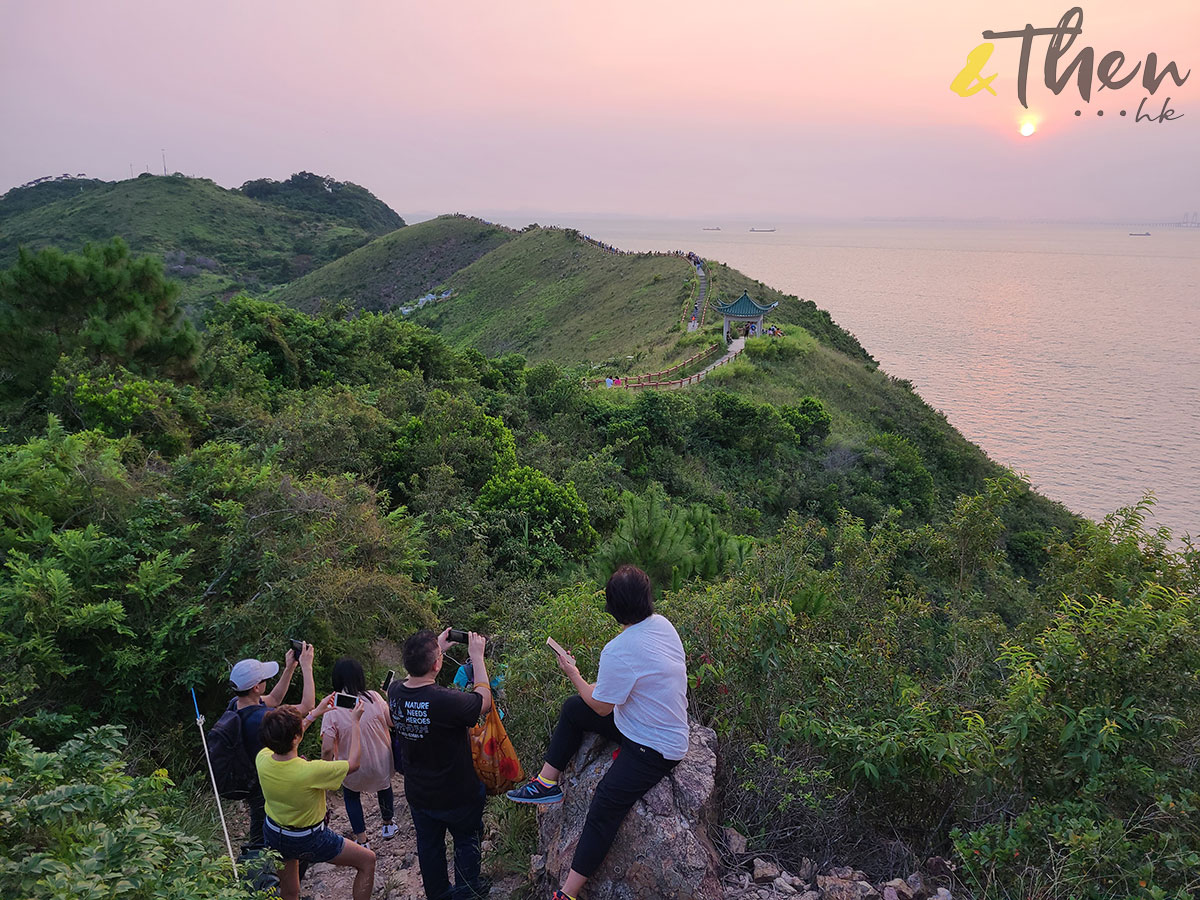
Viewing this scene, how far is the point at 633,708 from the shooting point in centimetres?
372

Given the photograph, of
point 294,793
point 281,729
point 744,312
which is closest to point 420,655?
point 281,729

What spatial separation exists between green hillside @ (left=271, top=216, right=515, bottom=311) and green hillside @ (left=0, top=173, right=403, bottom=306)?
867cm

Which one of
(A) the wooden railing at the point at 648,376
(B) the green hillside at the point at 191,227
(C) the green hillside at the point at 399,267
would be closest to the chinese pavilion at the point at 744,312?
(A) the wooden railing at the point at 648,376

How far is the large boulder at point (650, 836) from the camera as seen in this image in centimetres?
367

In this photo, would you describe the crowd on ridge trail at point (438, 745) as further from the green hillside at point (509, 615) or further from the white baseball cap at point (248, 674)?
the green hillside at point (509, 615)

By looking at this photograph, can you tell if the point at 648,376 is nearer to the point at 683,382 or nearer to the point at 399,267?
the point at 683,382

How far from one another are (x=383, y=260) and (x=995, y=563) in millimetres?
92425

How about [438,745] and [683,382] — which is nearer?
[438,745]

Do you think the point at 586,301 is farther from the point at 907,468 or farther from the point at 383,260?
the point at 383,260

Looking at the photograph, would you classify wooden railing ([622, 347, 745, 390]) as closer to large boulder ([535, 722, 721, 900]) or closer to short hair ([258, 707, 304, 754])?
large boulder ([535, 722, 721, 900])

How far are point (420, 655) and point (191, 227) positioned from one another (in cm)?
11276

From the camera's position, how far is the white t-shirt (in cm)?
365

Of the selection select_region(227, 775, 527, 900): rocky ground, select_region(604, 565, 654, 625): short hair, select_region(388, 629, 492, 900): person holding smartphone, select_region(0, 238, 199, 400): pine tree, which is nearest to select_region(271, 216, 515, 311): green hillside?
select_region(0, 238, 199, 400): pine tree

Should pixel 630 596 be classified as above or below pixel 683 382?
above
